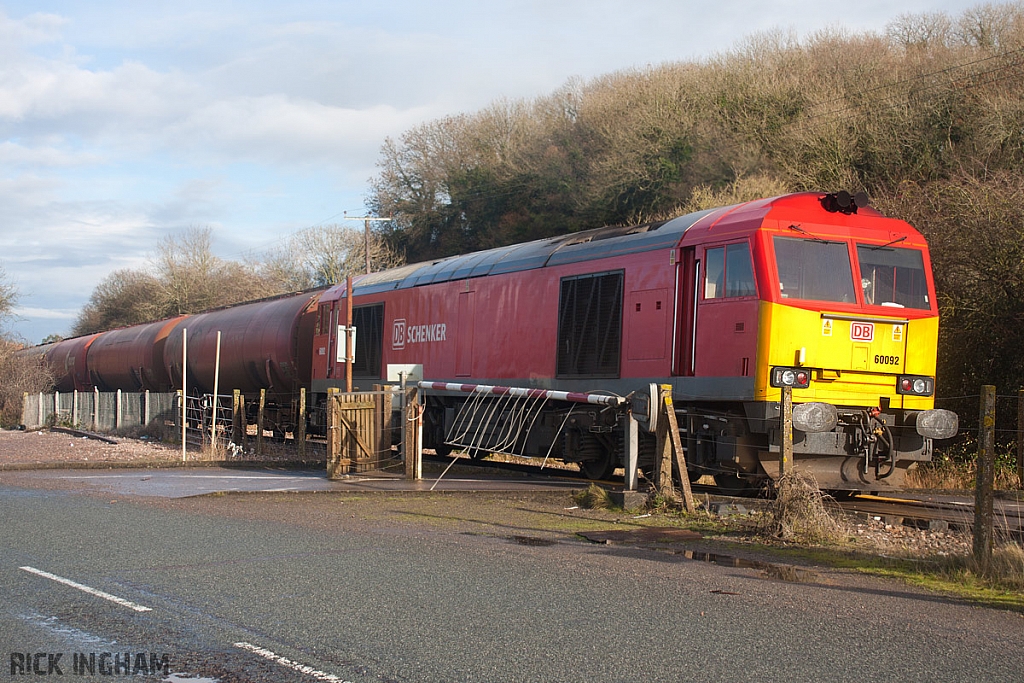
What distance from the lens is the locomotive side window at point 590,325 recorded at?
14508 mm

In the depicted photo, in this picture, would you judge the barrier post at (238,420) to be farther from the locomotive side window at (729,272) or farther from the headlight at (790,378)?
the headlight at (790,378)

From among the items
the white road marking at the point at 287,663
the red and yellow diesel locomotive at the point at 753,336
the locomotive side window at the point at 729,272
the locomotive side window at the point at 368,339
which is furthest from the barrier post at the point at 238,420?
the white road marking at the point at 287,663

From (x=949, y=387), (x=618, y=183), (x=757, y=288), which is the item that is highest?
(x=618, y=183)

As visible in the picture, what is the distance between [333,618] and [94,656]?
55.2 inches

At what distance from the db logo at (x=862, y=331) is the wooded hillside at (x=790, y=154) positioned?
4.53 metres

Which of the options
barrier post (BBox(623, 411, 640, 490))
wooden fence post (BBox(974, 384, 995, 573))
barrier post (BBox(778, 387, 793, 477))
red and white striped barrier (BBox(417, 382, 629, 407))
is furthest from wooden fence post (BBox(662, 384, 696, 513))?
wooden fence post (BBox(974, 384, 995, 573))

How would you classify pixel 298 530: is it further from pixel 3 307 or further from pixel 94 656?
pixel 3 307

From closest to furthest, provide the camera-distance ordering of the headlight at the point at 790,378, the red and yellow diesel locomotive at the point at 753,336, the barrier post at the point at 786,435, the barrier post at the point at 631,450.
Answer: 1. the barrier post at the point at 786,435
2. the barrier post at the point at 631,450
3. the headlight at the point at 790,378
4. the red and yellow diesel locomotive at the point at 753,336

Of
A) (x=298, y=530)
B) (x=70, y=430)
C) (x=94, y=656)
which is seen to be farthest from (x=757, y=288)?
(x=70, y=430)

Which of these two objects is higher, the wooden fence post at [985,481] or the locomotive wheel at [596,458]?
the wooden fence post at [985,481]

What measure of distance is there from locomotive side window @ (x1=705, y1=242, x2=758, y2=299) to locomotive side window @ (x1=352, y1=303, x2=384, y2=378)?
10.3 meters

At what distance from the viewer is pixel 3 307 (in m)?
51.2

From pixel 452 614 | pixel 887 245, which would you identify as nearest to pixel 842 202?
pixel 887 245

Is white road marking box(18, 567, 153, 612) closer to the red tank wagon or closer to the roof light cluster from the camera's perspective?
the roof light cluster
